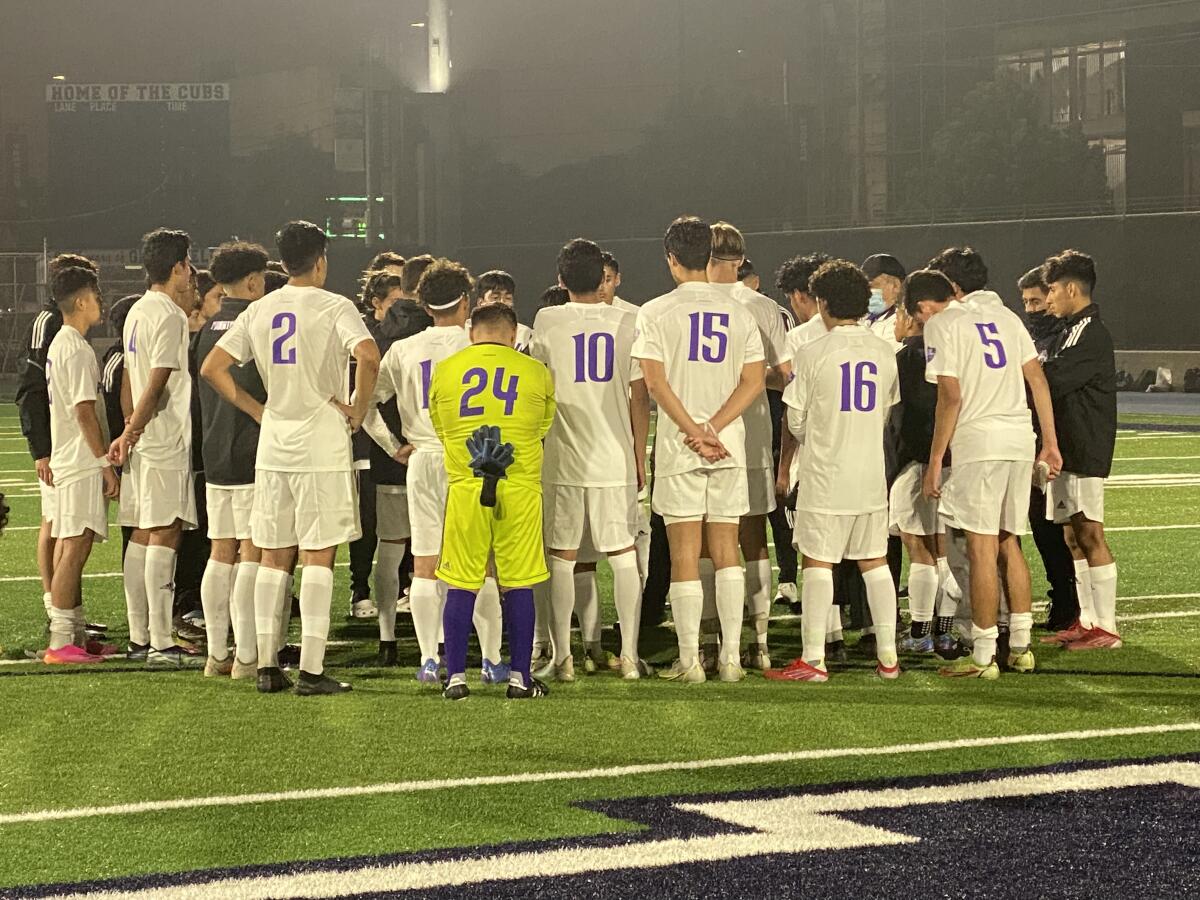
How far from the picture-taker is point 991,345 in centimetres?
774

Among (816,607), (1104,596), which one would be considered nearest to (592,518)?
(816,607)

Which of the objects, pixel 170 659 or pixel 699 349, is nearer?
pixel 699 349

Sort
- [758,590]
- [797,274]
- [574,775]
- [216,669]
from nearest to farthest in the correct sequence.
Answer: [574,775] < [216,669] < [758,590] < [797,274]

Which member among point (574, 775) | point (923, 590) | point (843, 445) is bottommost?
point (574, 775)

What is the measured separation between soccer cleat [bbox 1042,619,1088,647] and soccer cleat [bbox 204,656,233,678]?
168 inches

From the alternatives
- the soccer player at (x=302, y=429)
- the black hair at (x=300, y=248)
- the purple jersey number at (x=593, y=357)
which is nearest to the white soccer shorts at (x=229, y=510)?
the soccer player at (x=302, y=429)

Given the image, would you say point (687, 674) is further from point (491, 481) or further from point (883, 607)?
point (491, 481)

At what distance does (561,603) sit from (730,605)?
0.79 m

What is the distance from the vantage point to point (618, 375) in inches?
309

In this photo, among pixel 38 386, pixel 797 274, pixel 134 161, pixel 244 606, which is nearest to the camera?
pixel 244 606

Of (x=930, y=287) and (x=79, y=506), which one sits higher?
(x=930, y=287)

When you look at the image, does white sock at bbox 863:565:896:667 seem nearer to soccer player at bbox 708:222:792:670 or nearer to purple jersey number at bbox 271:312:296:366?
soccer player at bbox 708:222:792:670

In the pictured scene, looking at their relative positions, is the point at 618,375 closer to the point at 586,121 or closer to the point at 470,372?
the point at 470,372

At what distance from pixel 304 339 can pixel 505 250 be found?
45205 mm
